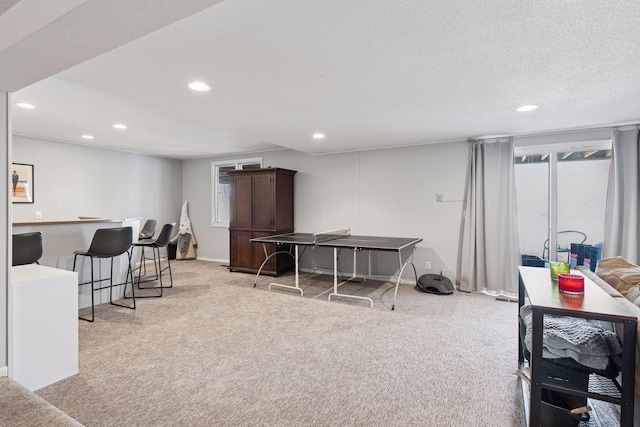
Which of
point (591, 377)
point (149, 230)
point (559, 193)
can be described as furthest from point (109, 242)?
point (559, 193)

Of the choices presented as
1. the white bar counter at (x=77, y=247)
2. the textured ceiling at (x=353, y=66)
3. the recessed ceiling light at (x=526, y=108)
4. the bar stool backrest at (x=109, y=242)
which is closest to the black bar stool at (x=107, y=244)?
the bar stool backrest at (x=109, y=242)

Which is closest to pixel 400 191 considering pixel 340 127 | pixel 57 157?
pixel 340 127

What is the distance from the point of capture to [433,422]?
69.9 inches

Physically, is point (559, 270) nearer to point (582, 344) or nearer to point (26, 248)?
point (582, 344)

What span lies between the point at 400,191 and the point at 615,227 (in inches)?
102

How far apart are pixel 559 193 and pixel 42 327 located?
18.3 feet

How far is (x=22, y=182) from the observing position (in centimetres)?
484

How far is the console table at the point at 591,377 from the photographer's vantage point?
134 centimetres

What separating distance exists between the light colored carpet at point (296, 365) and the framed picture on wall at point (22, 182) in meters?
2.76

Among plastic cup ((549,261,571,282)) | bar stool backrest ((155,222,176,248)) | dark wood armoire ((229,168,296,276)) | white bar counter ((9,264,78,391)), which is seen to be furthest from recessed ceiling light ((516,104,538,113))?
bar stool backrest ((155,222,176,248))

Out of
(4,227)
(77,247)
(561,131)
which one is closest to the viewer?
(4,227)

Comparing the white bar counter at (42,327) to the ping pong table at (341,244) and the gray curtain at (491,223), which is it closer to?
the ping pong table at (341,244)

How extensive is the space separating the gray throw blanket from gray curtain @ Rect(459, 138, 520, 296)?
2.81 metres

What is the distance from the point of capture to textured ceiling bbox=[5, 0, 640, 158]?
1556mm
